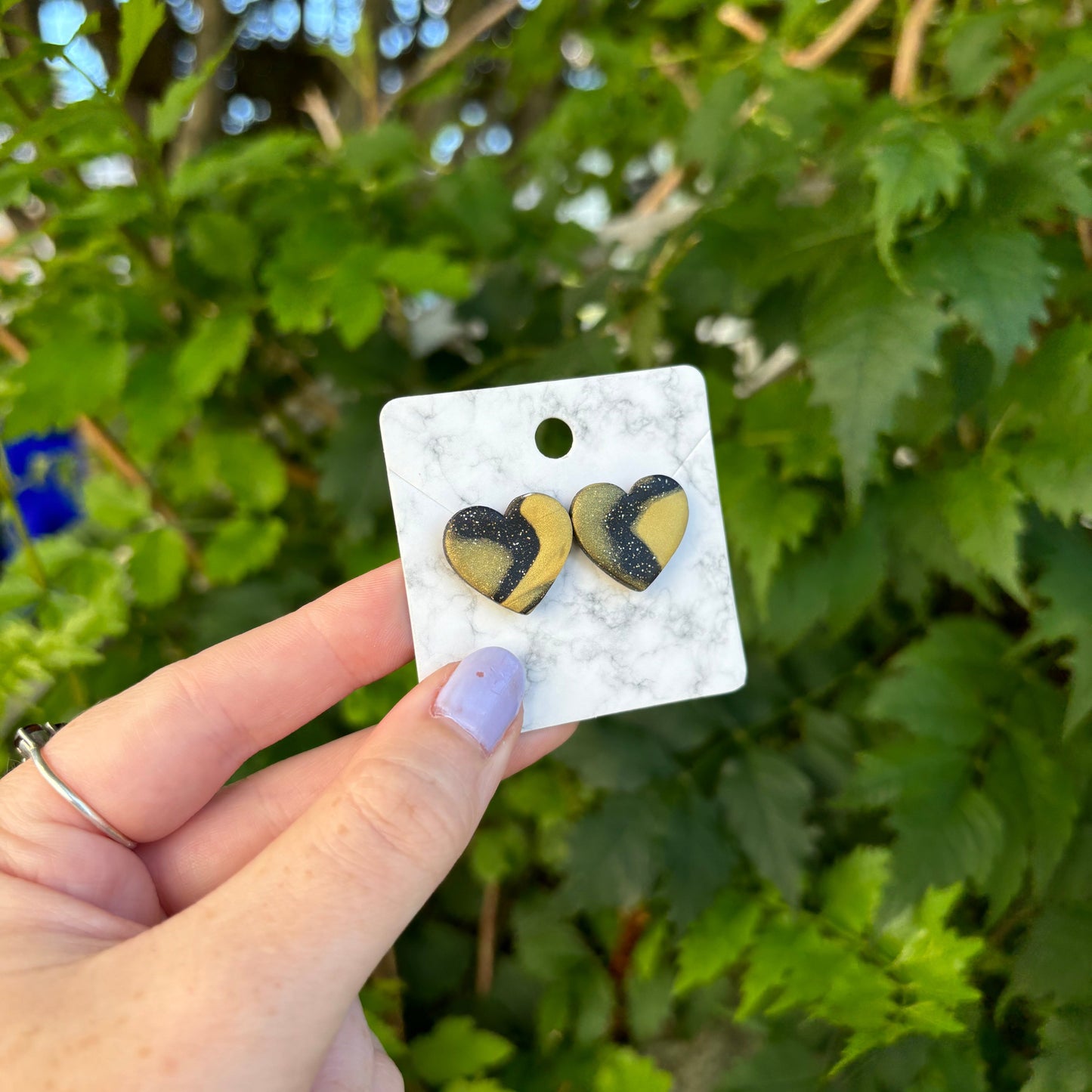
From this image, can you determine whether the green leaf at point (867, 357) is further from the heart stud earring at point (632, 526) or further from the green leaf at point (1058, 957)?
the green leaf at point (1058, 957)

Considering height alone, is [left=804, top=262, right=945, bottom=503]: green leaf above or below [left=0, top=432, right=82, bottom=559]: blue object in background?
above

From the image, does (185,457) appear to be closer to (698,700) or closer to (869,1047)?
(698,700)

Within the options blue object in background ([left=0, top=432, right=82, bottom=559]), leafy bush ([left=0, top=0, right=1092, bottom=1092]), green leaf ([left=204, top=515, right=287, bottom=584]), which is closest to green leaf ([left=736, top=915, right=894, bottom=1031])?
leafy bush ([left=0, top=0, right=1092, bottom=1092])

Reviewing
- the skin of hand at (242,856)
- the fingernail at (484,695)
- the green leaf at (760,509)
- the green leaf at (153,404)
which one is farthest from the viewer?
the green leaf at (153,404)

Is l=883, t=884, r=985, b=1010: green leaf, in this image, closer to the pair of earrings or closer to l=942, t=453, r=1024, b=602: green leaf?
l=942, t=453, r=1024, b=602: green leaf

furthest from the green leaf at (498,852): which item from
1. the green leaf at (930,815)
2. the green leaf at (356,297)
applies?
the green leaf at (356,297)

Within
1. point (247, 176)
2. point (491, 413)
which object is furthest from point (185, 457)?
point (491, 413)

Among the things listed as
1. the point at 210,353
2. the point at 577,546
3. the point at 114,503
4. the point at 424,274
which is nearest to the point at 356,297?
the point at 424,274

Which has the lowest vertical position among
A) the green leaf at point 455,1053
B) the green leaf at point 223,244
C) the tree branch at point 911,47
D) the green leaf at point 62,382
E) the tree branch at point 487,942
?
the tree branch at point 487,942
